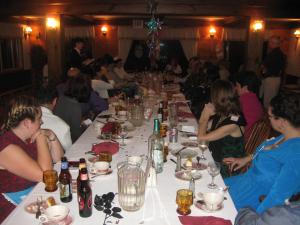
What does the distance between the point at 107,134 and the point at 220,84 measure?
1.01 m

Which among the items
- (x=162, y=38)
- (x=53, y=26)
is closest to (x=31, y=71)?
(x=53, y=26)

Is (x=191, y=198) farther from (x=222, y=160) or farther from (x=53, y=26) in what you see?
(x=53, y=26)

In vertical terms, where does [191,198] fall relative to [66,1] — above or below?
below

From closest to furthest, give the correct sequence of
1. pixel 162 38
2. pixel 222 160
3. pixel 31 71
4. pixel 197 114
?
1. pixel 222 160
2. pixel 197 114
3. pixel 31 71
4. pixel 162 38

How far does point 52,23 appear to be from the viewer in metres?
7.02

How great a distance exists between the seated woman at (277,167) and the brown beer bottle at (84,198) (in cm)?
85

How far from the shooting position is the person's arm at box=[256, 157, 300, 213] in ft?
5.08

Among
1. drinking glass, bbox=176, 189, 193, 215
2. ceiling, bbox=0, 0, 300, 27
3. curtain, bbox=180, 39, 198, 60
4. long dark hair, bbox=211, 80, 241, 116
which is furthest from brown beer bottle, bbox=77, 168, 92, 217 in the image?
curtain, bbox=180, 39, 198, 60

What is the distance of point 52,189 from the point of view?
1566 millimetres

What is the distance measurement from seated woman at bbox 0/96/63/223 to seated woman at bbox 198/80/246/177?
1227 millimetres

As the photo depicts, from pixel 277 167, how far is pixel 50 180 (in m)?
1.18

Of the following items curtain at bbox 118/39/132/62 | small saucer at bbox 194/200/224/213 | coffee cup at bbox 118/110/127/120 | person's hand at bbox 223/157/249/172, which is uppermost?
curtain at bbox 118/39/132/62

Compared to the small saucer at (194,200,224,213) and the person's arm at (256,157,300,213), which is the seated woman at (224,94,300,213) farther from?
the small saucer at (194,200,224,213)

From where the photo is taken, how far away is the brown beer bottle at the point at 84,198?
1318mm
